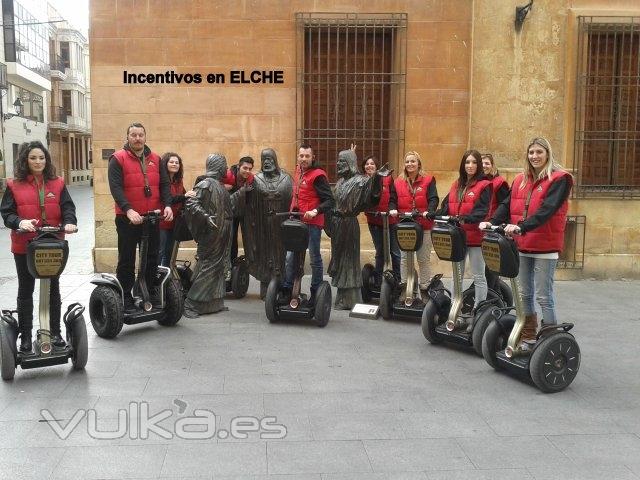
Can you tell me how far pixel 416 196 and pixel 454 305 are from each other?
1797 millimetres

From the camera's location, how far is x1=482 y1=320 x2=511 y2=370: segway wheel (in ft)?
17.6

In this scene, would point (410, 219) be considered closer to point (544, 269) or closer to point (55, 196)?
point (544, 269)

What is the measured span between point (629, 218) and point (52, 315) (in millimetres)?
8362

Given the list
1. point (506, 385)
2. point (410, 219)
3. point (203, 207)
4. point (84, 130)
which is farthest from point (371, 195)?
point (84, 130)

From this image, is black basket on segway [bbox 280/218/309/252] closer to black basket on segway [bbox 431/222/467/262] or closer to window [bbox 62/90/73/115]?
black basket on segway [bbox 431/222/467/262]

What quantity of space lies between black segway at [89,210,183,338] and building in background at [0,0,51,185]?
27284 millimetres

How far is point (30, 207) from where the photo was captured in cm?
520

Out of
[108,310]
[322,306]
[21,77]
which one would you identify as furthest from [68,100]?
[322,306]

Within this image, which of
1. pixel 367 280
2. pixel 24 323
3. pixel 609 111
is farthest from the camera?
pixel 609 111

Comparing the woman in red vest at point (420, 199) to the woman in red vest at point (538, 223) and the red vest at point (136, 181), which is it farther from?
the red vest at point (136, 181)

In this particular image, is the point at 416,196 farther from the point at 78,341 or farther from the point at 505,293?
the point at 78,341

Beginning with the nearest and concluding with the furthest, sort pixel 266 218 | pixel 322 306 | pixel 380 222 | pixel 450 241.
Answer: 1. pixel 450 241
2. pixel 322 306
3. pixel 266 218
4. pixel 380 222

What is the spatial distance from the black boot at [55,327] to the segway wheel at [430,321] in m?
3.20

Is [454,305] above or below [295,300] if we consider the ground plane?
above
